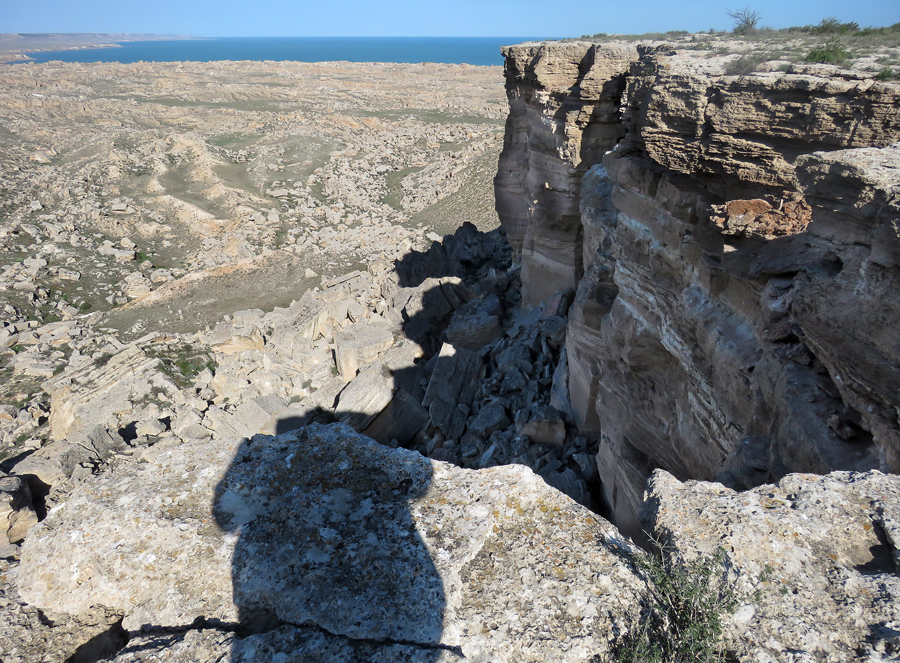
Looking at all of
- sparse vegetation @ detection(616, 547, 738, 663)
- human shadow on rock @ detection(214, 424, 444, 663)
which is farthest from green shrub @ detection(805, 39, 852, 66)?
human shadow on rock @ detection(214, 424, 444, 663)

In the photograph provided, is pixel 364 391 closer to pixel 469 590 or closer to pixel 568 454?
pixel 568 454

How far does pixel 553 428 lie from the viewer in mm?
10086

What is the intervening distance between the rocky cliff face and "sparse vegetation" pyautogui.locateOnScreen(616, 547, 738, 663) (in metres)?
2.10

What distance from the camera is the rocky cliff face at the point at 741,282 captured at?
3.88m

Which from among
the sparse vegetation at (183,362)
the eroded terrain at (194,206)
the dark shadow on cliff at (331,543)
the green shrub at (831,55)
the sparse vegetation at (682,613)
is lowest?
the sparse vegetation at (183,362)

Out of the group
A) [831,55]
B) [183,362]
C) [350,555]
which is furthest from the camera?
[183,362]

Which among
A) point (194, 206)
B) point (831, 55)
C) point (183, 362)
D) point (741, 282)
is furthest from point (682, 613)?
point (194, 206)

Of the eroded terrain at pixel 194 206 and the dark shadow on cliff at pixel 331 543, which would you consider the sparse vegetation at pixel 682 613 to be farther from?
the eroded terrain at pixel 194 206

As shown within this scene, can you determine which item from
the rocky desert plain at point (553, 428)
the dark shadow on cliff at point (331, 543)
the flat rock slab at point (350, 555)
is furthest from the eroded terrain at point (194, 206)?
the dark shadow on cliff at point (331, 543)

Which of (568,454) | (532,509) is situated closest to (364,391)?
(568,454)

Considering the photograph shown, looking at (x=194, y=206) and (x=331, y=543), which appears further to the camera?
(x=194, y=206)

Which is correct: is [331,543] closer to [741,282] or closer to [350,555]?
[350,555]

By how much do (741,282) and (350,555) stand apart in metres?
4.76

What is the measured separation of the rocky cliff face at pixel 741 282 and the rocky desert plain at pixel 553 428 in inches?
1.3
